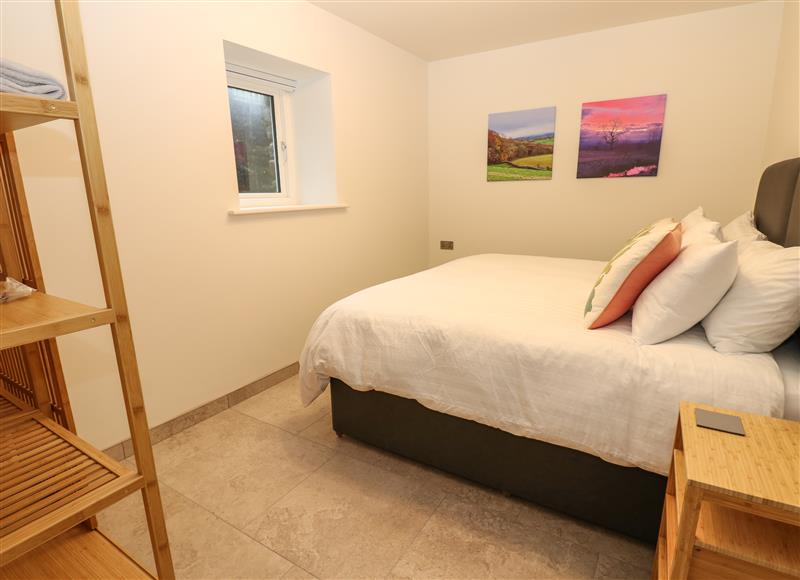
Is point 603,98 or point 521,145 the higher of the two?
point 603,98

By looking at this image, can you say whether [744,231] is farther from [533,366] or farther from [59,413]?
[59,413]

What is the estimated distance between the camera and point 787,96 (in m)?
2.38

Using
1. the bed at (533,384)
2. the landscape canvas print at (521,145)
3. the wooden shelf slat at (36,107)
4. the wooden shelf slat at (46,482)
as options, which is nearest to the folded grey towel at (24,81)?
the wooden shelf slat at (36,107)

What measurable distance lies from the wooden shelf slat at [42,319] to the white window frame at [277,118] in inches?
69.2

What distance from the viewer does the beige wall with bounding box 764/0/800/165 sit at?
2211 mm

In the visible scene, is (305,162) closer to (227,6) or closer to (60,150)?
(227,6)

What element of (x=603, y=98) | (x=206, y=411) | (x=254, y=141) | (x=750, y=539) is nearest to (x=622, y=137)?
(x=603, y=98)

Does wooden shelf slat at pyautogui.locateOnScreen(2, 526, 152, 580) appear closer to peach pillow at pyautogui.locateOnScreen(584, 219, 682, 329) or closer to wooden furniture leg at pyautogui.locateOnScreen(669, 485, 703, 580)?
wooden furniture leg at pyautogui.locateOnScreen(669, 485, 703, 580)

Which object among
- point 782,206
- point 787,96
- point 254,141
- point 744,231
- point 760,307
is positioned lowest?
point 760,307

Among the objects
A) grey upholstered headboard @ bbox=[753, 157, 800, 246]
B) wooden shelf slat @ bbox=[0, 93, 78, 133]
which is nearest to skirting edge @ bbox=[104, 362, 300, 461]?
wooden shelf slat @ bbox=[0, 93, 78, 133]

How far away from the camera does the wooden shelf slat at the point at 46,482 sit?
0.85 m

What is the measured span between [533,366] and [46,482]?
133 centimetres

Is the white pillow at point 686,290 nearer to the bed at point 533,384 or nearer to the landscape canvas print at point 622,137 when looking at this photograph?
the bed at point 533,384

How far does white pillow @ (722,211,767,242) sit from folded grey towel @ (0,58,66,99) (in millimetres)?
2253
